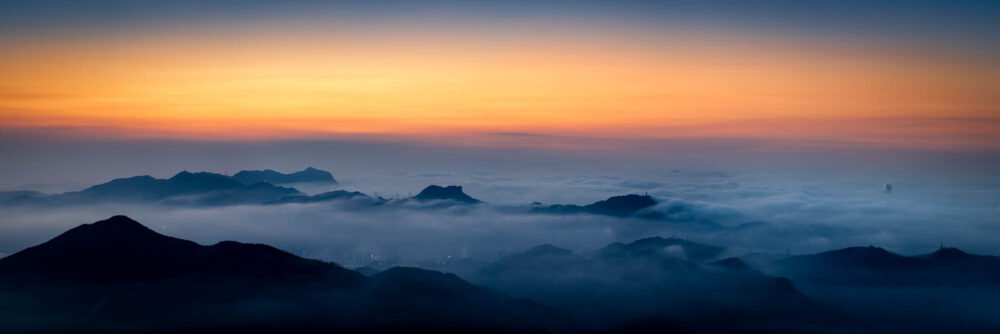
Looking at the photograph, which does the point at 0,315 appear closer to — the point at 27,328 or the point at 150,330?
the point at 27,328

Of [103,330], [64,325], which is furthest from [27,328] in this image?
[103,330]

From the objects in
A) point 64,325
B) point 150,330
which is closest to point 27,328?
point 64,325

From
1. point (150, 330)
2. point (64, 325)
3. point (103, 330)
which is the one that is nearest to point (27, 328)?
point (64, 325)

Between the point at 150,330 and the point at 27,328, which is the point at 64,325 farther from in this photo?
the point at 150,330

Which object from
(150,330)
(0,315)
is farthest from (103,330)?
(0,315)

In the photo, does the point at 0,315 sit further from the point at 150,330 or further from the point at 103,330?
the point at 150,330

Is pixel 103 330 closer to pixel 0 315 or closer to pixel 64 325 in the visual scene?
pixel 64 325
